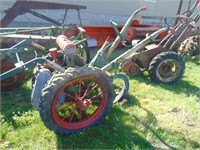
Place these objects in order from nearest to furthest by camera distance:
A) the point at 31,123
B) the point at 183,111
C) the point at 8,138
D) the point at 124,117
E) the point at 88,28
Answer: the point at 8,138, the point at 31,123, the point at 124,117, the point at 183,111, the point at 88,28

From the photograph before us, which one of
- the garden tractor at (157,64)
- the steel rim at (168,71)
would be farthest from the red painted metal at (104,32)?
the steel rim at (168,71)

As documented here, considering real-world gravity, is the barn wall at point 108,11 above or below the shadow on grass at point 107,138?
above

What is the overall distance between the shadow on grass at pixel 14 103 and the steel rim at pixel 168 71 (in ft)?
8.22

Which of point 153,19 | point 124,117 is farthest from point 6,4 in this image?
point 124,117

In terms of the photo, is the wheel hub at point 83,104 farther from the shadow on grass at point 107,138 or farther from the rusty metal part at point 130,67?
the rusty metal part at point 130,67

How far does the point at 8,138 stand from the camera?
3.36 meters

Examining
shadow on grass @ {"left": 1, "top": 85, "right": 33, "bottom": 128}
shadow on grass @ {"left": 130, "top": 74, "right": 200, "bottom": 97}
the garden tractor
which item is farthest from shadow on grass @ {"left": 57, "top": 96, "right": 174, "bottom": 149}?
the garden tractor

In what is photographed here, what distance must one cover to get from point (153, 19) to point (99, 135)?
37.1ft

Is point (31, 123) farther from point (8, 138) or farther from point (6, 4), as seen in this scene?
point (6, 4)

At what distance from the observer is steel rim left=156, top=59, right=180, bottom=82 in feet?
16.9

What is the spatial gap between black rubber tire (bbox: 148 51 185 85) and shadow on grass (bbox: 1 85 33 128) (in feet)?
7.78

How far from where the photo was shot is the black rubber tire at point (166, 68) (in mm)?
5062

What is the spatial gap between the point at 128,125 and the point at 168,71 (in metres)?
1.97

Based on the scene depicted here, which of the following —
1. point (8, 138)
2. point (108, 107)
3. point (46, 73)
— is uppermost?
point (46, 73)
